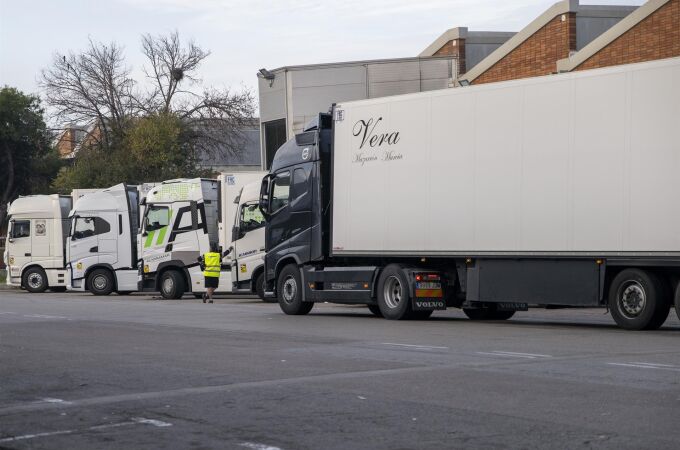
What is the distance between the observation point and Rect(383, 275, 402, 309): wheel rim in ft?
65.5

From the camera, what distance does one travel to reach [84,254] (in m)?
37.0

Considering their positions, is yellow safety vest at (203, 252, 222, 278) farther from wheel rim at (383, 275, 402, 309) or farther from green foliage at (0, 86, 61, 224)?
green foliage at (0, 86, 61, 224)

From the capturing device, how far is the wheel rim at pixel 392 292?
19953 mm

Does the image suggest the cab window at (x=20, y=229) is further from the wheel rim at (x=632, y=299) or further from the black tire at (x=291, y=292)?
the wheel rim at (x=632, y=299)

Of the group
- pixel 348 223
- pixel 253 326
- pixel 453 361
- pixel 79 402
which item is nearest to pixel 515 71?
pixel 348 223

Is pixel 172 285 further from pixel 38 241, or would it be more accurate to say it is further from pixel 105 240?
pixel 38 241

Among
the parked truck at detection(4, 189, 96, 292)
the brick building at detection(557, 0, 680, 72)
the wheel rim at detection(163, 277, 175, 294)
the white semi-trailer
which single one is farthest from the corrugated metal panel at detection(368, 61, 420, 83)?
the white semi-trailer

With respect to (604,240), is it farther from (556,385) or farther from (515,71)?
(515,71)

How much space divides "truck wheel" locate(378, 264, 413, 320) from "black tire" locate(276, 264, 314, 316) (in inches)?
94.3

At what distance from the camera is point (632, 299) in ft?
53.3

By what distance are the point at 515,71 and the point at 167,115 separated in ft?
75.1

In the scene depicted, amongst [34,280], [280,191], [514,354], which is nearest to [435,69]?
[34,280]

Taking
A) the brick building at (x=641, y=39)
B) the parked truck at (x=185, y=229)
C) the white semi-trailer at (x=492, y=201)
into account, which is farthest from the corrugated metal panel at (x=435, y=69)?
the white semi-trailer at (x=492, y=201)

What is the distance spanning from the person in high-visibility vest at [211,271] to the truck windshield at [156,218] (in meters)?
2.84
